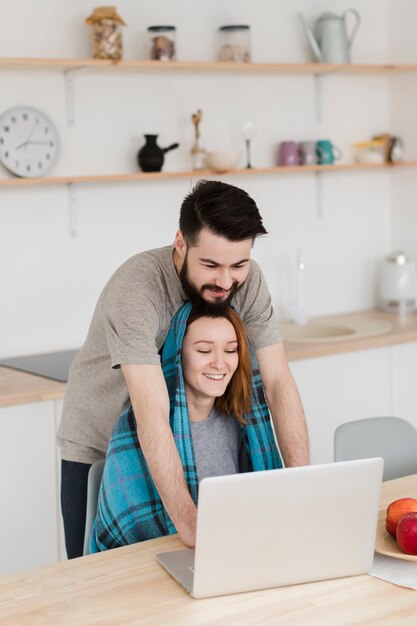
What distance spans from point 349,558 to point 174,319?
2.08ft

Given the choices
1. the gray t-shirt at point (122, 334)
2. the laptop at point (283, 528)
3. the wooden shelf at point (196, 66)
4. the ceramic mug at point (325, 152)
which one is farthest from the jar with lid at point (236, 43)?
the laptop at point (283, 528)

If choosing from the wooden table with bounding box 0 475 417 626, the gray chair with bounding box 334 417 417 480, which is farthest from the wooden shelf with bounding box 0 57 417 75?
the wooden table with bounding box 0 475 417 626

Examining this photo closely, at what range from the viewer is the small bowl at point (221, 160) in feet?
11.8

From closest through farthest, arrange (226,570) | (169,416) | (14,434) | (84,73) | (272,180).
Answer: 1. (226,570)
2. (169,416)
3. (14,434)
4. (84,73)
5. (272,180)

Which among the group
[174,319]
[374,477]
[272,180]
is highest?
[272,180]

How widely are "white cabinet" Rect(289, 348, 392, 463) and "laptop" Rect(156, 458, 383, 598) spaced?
167cm

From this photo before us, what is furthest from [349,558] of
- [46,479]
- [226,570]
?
[46,479]

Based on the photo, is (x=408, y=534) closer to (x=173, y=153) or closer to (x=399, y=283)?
(x=173, y=153)

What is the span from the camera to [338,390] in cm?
360

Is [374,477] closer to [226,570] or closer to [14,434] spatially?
[226,570]

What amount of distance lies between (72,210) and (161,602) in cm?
199

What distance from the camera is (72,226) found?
11.4 feet

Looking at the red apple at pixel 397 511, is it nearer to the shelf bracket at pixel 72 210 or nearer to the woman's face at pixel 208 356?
the woman's face at pixel 208 356

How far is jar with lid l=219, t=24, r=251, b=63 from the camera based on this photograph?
364cm
